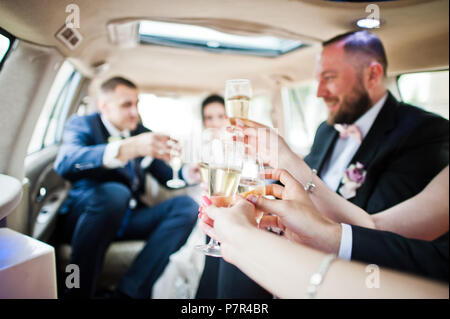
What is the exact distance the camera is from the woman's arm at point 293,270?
550 mm

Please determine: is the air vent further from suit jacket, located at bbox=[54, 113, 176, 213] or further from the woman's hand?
the woman's hand

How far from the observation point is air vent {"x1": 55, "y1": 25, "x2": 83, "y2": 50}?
29.0 inches

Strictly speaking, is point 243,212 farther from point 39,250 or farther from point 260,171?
point 39,250

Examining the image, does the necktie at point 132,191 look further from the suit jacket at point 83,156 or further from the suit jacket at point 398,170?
the suit jacket at point 398,170

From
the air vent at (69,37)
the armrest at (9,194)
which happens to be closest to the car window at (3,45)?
the air vent at (69,37)

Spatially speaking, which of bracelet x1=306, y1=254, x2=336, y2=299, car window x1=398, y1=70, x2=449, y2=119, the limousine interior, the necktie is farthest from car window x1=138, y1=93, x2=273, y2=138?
bracelet x1=306, y1=254, x2=336, y2=299

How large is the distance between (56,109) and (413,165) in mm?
1043

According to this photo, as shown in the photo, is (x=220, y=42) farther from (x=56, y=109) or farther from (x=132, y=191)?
(x=132, y=191)

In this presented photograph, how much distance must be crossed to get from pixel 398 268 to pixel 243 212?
14.5 inches

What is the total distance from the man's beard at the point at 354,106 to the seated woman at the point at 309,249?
27cm

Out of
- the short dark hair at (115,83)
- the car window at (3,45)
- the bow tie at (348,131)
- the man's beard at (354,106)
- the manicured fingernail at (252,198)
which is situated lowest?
the manicured fingernail at (252,198)

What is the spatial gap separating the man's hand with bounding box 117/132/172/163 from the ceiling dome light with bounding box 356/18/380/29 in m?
0.82
